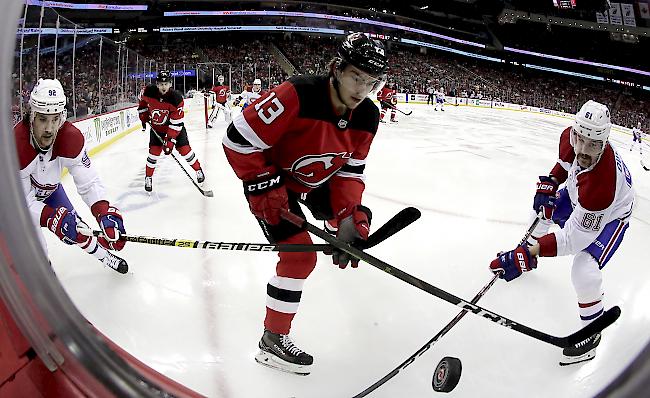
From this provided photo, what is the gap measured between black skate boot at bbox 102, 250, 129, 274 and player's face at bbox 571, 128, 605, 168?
176 cm

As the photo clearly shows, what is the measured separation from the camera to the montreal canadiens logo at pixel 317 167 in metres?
1.32

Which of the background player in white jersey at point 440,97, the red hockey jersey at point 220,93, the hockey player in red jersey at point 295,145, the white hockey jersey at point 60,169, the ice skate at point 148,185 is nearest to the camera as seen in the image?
the hockey player in red jersey at point 295,145

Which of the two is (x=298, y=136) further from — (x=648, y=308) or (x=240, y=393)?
(x=648, y=308)

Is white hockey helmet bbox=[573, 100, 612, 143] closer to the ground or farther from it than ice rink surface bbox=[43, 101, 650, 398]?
farther from it

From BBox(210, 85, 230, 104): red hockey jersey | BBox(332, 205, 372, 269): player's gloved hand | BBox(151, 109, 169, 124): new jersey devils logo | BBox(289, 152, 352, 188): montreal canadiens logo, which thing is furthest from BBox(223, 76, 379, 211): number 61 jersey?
BBox(210, 85, 230, 104): red hockey jersey

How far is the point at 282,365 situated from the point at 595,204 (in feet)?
3.48

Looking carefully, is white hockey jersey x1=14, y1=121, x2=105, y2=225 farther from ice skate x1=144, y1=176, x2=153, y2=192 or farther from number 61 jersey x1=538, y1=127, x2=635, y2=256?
number 61 jersey x1=538, y1=127, x2=635, y2=256

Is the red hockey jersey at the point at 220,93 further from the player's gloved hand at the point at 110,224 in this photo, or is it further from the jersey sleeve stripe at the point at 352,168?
the jersey sleeve stripe at the point at 352,168

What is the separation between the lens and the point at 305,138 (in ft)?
4.13

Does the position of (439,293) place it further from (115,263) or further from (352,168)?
(115,263)

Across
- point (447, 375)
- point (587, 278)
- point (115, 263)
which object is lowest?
point (115, 263)

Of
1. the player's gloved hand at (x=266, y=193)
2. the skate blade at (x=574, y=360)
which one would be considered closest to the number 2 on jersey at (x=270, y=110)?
the player's gloved hand at (x=266, y=193)

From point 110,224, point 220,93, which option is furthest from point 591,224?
point 220,93

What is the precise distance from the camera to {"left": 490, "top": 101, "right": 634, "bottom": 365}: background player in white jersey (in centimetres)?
129
